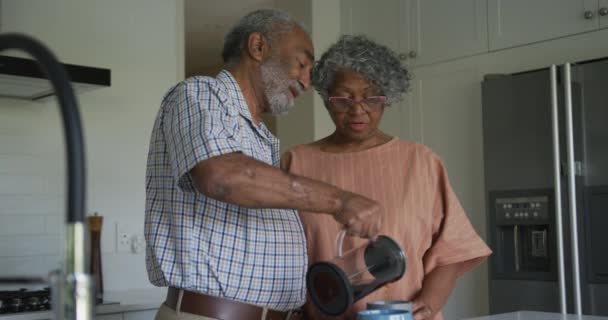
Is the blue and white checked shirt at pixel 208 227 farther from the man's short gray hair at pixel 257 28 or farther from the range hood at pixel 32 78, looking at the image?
the range hood at pixel 32 78

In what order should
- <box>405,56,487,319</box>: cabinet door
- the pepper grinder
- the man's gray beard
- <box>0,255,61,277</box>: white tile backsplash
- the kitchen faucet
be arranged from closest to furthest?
1. the kitchen faucet
2. the man's gray beard
3. <box>0,255,61,277</box>: white tile backsplash
4. the pepper grinder
5. <box>405,56,487,319</box>: cabinet door

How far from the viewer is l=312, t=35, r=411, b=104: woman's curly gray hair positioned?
1.52 m

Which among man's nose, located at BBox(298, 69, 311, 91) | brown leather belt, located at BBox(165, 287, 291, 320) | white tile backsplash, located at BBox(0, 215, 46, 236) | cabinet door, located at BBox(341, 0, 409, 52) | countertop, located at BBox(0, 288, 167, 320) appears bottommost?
countertop, located at BBox(0, 288, 167, 320)

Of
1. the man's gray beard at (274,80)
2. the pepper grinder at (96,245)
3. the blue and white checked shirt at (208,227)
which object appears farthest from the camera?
the pepper grinder at (96,245)

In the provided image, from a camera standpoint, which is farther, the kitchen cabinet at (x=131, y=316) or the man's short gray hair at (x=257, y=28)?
the kitchen cabinet at (x=131, y=316)

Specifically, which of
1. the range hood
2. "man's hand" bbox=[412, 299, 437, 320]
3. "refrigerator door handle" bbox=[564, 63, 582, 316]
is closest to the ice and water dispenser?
"refrigerator door handle" bbox=[564, 63, 582, 316]

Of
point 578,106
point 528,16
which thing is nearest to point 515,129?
point 578,106

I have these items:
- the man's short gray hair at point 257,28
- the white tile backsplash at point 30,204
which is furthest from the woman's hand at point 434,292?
the white tile backsplash at point 30,204

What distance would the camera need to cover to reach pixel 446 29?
3332mm

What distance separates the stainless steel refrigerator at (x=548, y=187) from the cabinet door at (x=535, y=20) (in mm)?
191

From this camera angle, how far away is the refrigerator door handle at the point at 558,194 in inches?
104

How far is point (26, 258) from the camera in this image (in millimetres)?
2654

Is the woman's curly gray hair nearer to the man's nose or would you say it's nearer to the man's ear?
the man's nose

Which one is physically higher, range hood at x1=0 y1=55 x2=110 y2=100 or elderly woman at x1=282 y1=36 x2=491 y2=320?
range hood at x1=0 y1=55 x2=110 y2=100
